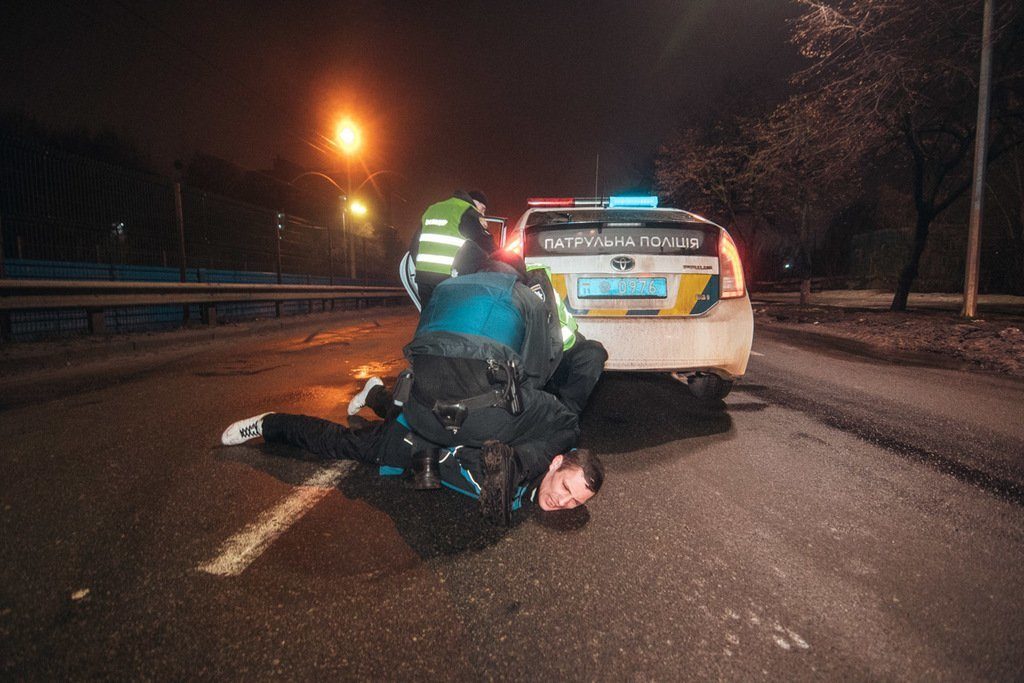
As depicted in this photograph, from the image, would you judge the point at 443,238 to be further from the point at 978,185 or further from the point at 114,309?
the point at 978,185

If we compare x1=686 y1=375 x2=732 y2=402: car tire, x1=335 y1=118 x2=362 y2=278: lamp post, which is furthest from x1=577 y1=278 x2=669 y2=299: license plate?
x1=335 y1=118 x2=362 y2=278: lamp post

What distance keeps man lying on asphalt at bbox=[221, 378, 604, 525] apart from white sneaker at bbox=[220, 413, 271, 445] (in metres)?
0.08

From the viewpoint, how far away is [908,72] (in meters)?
10.3

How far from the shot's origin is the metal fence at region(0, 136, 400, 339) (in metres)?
7.30

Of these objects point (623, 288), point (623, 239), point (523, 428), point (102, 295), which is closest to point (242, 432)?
point (523, 428)

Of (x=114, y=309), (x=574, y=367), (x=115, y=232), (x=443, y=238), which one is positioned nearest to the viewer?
(x=574, y=367)

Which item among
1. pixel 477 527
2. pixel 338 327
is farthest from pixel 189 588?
pixel 338 327

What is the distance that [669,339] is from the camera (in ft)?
11.3

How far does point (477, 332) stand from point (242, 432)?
1.94 meters

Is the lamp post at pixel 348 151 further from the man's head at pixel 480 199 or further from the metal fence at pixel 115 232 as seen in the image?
the man's head at pixel 480 199

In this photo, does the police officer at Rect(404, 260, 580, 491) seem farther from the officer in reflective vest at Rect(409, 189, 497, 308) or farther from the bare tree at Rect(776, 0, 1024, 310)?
the bare tree at Rect(776, 0, 1024, 310)

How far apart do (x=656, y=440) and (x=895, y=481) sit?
125cm

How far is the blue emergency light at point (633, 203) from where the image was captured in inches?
163

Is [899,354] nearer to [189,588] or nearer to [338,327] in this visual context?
[189,588]
